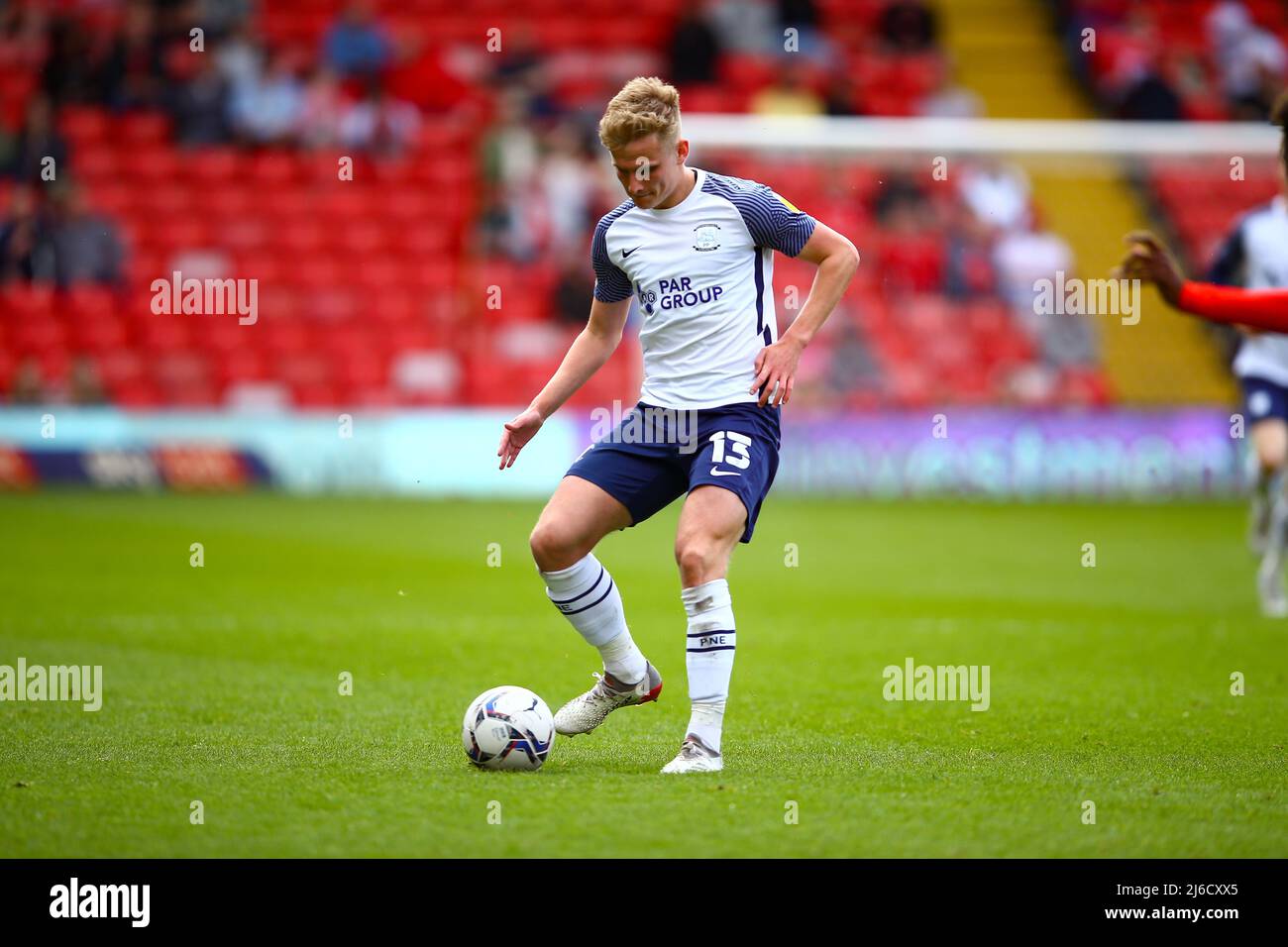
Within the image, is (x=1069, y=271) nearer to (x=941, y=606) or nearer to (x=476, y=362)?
(x=476, y=362)

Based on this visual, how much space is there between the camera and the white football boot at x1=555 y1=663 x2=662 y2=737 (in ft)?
22.2

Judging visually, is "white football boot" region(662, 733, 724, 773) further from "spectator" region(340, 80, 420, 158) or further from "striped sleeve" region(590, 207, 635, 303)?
"spectator" region(340, 80, 420, 158)

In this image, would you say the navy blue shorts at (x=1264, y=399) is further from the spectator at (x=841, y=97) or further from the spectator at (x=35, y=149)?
the spectator at (x=35, y=149)

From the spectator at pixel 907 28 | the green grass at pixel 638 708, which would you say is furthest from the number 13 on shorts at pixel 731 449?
the spectator at pixel 907 28

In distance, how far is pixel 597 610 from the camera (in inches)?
260

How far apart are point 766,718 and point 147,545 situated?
858 cm

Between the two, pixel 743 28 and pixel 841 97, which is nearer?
pixel 841 97

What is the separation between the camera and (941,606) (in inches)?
464

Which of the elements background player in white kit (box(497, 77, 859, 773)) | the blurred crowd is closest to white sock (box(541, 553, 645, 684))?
background player in white kit (box(497, 77, 859, 773))

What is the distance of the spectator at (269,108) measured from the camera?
23.6 metres

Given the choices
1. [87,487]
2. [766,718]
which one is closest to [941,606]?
[766,718]

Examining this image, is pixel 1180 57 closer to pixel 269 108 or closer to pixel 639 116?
pixel 269 108

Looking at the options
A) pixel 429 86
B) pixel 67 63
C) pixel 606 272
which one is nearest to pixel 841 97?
pixel 429 86

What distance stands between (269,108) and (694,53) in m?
6.17
